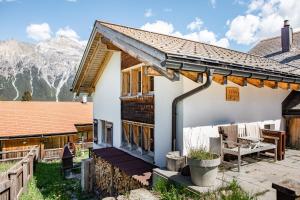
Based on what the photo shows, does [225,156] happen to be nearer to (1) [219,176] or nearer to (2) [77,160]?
(1) [219,176]

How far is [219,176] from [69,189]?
8.33 meters

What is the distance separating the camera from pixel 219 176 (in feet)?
19.0

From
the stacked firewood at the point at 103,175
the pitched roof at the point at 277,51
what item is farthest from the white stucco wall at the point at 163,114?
the pitched roof at the point at 277,51

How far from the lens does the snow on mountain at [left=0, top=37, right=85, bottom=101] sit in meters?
128

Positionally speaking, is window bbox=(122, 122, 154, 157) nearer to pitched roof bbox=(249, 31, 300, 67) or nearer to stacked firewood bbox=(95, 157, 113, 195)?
stacked firewood bbox=(95, 157, 113, 195)

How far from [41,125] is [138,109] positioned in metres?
15.8

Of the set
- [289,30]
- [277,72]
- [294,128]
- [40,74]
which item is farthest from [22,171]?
[40,74]

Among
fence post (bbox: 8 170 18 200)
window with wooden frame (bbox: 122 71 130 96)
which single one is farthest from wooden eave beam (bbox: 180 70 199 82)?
fence post (bbox: 8 170 18 200)

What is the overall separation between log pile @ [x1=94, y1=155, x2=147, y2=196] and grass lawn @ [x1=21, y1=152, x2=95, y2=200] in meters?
0.76

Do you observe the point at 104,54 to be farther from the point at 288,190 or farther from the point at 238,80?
the point at 288,190

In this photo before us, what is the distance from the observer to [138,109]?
29.9 ft

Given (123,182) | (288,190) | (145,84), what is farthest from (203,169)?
(145,84)

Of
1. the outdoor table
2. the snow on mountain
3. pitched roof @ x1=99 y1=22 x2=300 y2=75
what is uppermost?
the snow on mountain

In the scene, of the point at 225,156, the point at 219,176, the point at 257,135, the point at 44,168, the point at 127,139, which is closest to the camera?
the point at 219,176
